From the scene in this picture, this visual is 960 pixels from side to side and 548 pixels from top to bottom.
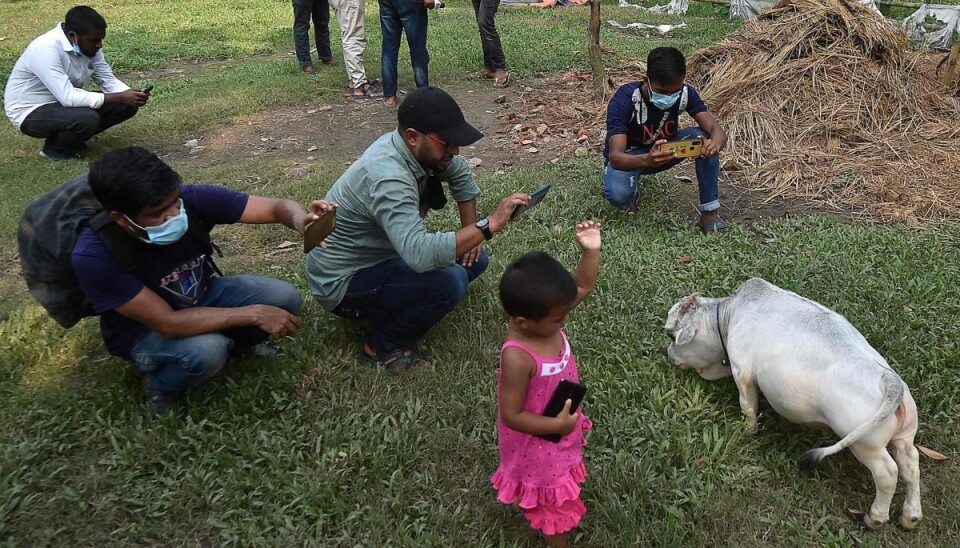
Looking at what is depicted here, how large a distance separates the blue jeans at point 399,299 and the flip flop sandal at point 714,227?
7.15ft

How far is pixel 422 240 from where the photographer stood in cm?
285

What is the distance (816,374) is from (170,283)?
2755 mm

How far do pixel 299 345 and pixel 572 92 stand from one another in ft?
19.0

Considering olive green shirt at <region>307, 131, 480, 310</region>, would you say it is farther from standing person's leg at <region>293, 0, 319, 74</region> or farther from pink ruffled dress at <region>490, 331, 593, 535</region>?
standing person's leg at <region>293, 0, 319, 74</region>

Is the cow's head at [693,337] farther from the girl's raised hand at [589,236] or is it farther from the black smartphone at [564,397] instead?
the black smartphone at [564,397]

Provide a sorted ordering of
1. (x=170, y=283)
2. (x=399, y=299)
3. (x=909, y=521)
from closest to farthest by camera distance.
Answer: (x=909, y=521)
(x=170, y=283)
(x=399, y=299)

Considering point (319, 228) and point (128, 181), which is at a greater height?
point (128, 181)

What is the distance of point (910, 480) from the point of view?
8.34 ft

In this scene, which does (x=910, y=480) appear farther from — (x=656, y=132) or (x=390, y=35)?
(x=390, y=35)

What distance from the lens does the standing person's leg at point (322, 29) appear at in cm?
973

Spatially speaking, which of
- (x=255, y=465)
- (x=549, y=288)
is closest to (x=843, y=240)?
(x=549, y=288)

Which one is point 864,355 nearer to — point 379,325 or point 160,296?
point 379,325

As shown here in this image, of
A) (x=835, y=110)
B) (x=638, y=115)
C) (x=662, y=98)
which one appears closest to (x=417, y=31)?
(x=638, y=115)

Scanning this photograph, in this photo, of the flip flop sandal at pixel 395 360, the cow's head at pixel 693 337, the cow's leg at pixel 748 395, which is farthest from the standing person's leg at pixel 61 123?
the cow's leg at pixel 748 395
